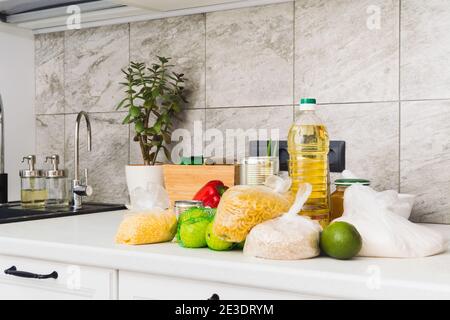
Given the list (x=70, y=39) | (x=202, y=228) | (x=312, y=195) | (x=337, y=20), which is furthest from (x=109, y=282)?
(x=70, y=39)

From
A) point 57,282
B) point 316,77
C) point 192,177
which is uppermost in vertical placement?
point 316,77

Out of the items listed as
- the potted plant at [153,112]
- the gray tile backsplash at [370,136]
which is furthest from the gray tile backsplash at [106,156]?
the gray tile backsplash at [370,136]

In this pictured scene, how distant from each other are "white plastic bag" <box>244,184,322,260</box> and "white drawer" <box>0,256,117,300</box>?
320mm

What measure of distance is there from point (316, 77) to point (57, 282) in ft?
3.11

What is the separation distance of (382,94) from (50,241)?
0.98 meters

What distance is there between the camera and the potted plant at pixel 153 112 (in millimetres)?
1979

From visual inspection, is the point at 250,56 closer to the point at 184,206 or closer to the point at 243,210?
the point at 184,206

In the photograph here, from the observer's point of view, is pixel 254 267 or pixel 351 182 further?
pixel 351 182

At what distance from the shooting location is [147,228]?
130 centimetres

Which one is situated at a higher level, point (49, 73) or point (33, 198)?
point (49, 73)

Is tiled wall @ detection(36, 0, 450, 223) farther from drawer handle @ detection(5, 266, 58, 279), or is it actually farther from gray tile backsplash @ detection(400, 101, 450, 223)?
drawer handle @ detection(5, 266, 58, 279)

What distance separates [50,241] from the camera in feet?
4.46

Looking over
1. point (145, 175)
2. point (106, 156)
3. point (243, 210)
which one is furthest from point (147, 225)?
point (106, 156)

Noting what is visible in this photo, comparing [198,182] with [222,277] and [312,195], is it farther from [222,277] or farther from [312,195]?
[222,277]
